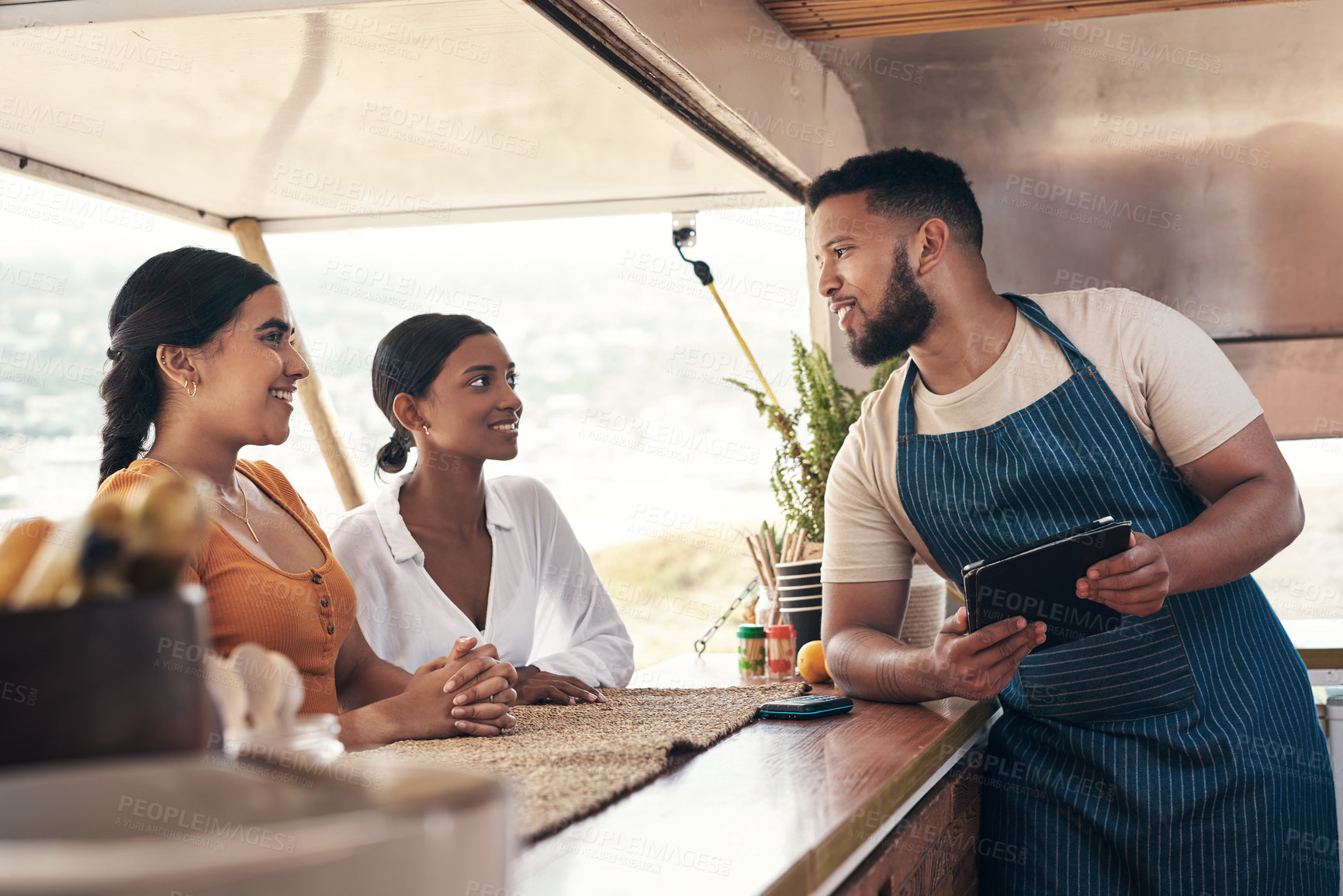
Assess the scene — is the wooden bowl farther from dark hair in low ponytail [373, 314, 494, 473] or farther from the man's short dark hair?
dark hair in low ponytail [373, 314, 494, 473]

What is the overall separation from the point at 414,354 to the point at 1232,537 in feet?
5.66

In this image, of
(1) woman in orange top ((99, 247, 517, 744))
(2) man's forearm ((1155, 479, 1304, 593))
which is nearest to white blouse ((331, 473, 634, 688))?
(1) woman in orange top ((99, 247, 517, 744))

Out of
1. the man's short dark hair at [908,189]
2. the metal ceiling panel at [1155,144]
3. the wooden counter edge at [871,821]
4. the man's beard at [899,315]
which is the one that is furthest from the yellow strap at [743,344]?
the wooden counter edge at [871,821]

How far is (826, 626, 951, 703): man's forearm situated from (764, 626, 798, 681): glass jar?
406mm

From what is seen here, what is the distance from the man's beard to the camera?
1982 mm

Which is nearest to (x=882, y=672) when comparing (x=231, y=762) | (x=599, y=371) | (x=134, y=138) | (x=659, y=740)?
(x=659, y=740)

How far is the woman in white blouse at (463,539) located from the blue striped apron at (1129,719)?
30.5 inches

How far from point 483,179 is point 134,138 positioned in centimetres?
80

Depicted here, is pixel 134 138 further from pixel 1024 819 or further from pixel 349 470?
pixel 1024 819

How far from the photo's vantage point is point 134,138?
2.26 meters

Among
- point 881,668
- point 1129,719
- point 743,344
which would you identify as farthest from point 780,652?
point 743,344

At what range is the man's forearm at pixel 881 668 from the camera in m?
1.77

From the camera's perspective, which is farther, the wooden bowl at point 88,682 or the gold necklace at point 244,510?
the gold necklace at point 244,510

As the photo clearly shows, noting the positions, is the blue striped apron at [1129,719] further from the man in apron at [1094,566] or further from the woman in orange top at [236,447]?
the woman in orange top at [236,447]
